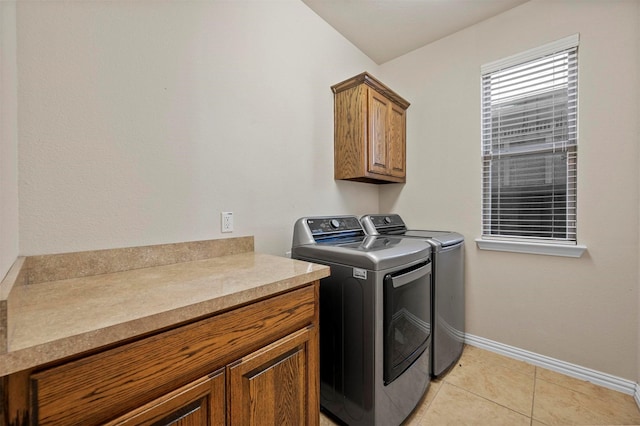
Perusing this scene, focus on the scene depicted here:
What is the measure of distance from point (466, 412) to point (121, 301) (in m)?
1.82

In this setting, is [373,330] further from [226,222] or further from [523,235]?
[523,235]

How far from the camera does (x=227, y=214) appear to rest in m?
1.47

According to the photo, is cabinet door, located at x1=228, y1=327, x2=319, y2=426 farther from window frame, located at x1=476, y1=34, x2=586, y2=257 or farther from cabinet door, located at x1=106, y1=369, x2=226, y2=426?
window frame, located at x1=476, y1=34, x2=586, y2=257

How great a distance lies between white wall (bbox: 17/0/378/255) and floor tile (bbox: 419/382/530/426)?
4.32 feet

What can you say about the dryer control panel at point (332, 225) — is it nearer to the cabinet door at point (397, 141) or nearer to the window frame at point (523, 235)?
the cabinet door at point (397, 141)

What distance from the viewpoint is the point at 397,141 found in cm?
243

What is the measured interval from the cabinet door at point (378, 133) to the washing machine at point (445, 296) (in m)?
0.44

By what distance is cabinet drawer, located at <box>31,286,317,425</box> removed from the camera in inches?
20.6

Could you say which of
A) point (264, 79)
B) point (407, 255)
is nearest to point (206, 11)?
point (264, 79)

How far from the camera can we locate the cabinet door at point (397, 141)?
2305mm

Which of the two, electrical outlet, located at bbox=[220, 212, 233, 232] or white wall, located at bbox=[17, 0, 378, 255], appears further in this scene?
electrical outlet, located at bbox=[220, 212, 233, 232]

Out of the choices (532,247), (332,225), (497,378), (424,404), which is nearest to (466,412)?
(424,404)

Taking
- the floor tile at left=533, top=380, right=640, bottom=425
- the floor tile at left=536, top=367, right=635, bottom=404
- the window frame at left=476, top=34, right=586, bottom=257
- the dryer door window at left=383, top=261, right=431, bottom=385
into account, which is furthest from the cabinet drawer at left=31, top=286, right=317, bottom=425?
the floor tile at left=536, top=367, right=635, bottom=404

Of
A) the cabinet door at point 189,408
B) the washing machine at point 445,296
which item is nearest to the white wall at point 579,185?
the washing machine at point 445,296
